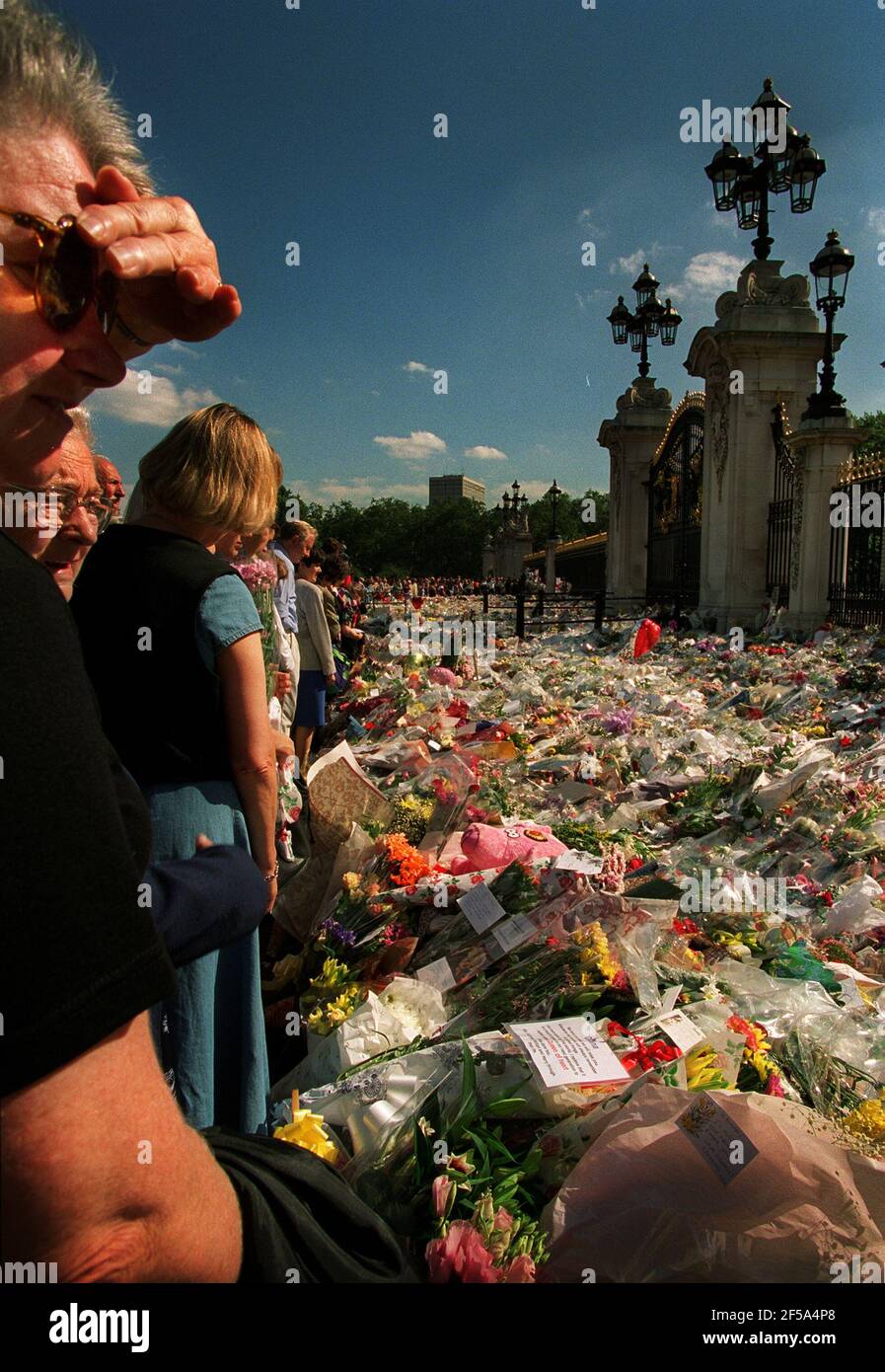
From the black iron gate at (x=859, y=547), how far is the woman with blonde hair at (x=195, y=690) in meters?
9.79

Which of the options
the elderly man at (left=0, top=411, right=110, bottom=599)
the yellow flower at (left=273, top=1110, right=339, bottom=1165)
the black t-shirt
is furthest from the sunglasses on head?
the yellow flower at (left=273, top=1110, right=339, bottom=1165)

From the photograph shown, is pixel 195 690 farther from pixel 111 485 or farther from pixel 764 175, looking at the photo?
pixel 764 175

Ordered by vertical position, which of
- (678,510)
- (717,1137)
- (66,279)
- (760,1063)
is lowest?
(760,1063)

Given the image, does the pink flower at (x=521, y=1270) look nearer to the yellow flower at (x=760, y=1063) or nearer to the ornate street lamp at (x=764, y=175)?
the yellow flower at (x=760, y=1063)

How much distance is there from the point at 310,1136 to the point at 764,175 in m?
14.6

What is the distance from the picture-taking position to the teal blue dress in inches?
77.8

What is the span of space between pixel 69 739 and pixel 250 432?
1.80 m

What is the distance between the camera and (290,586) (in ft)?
18.0

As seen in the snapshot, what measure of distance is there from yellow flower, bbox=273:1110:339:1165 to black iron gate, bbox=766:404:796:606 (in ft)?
40.1

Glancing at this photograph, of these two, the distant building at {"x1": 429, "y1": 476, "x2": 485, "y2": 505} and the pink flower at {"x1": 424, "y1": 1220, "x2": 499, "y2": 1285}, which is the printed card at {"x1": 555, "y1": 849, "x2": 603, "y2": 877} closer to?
the pink flower at {"x1": 424, "y1": 1220, "x2": 499, "y2": 1285}


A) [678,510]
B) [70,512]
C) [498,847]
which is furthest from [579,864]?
[678,510]

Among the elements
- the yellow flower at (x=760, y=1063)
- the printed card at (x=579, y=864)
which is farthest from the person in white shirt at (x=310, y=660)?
the yellow flower at (x=760, y=1063)

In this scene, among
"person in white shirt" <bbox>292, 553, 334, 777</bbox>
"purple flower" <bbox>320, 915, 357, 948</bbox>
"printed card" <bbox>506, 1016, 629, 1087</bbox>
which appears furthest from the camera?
"person in white shirt" <bbox>292, 553, 334, 777</bbox>
